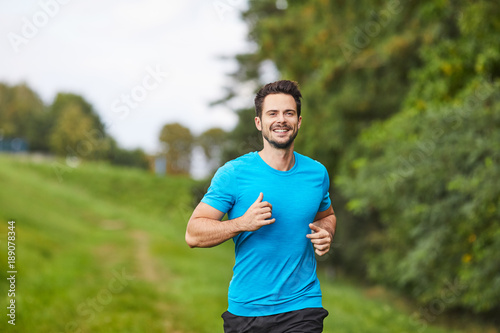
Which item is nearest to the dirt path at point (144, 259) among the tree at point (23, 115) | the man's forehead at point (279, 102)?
the man's forehead at point (279, 102)

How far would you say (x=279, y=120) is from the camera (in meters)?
3.36

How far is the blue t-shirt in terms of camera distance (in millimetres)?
3285

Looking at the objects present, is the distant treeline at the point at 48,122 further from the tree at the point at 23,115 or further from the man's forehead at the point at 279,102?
the man's forehead at the point at 279,102

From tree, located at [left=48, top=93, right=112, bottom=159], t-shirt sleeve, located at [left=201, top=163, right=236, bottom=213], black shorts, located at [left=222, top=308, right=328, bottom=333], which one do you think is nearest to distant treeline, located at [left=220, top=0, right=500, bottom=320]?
t-shirt sleeve, located at [left=201, top=163, right=236, bottom=213]

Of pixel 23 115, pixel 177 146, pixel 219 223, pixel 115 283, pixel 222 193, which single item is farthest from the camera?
pixel 177 146

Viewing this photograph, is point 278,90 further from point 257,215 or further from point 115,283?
point 115,283

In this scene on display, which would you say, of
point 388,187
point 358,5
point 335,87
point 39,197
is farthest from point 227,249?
Answer: point 388,187

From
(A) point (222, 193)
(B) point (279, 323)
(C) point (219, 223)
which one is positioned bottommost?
(B) point (279, 323)

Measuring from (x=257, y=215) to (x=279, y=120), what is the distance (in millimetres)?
707

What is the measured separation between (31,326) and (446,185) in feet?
22.4

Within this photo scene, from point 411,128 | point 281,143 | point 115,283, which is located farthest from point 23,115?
point 281,143

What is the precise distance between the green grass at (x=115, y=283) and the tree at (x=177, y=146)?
28.8m

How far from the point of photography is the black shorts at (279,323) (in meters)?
3.30

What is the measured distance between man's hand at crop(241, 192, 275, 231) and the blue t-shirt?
0.76ft
